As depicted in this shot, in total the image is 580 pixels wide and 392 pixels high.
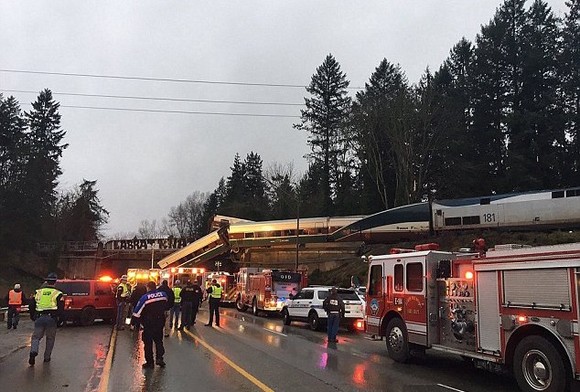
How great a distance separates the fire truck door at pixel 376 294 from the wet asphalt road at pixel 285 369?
829 mm

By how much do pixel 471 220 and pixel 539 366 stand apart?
110 ft

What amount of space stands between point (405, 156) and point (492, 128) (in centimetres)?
1487

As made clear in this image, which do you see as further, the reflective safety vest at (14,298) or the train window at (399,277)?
the reflective safety vest at (14,298)

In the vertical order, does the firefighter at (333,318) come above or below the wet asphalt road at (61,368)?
above

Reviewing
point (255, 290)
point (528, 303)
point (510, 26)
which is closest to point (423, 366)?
point (528, 303)

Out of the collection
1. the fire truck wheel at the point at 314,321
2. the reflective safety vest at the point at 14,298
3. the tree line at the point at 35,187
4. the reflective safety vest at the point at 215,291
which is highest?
the tree line at the point at 35,187

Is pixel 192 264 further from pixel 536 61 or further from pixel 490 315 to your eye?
pixel 490 315

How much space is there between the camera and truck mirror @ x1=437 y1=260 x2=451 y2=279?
1165 cm

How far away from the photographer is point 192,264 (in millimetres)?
52750

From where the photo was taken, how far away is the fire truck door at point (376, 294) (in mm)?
13672

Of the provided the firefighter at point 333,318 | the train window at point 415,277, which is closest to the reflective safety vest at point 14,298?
the firefighter at point 333,318

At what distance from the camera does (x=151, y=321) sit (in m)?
11.2

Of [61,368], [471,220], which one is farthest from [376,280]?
[471,220]

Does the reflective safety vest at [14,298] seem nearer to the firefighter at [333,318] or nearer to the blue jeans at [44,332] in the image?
the blue jeans at [44,332]
